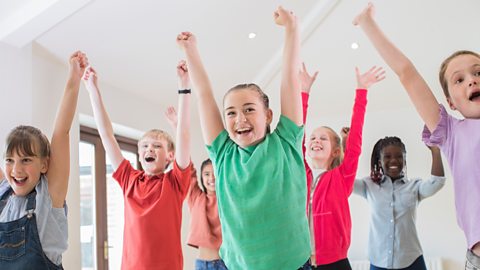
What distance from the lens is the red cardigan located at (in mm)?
2453

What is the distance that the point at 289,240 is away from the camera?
147cm

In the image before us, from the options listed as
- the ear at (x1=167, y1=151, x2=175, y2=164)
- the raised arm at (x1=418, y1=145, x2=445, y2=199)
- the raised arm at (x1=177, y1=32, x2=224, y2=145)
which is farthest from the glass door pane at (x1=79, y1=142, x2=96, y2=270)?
the raised arm at (x1=177, y1=32, x2=224, y2=145)

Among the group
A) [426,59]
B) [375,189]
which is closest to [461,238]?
[426,59]

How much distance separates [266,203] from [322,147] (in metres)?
1.33

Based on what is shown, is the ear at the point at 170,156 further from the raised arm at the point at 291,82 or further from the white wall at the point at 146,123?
the raised arm at the point at 291,82

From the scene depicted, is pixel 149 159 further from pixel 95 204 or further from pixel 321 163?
pixel 95 204

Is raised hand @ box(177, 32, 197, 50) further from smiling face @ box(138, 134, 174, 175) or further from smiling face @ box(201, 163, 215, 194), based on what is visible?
smiling face @ box(201, 163, 215, 194)

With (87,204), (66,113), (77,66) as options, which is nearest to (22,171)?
(66,113)

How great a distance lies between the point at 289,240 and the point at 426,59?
332cm

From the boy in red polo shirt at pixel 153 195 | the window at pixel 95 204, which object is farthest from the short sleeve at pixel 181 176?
the window at pixel 95 204

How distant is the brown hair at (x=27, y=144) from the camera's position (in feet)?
6.00

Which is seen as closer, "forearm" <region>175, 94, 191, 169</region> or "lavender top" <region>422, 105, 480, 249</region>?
"lavender top" <region>422, 105, 480, 249</region>

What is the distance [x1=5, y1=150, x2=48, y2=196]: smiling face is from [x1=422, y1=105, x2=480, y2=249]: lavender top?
1251 millimetres

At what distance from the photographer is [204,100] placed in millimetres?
1659
